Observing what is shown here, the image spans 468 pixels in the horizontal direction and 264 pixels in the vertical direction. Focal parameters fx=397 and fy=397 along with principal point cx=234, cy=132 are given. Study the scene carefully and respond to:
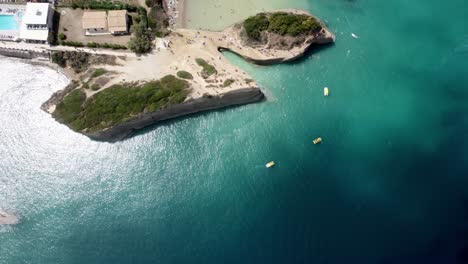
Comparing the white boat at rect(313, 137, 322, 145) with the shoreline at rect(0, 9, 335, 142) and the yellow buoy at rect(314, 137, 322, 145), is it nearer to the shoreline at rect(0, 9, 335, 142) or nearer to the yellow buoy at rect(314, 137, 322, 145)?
the yellow buoy at rect(314, 137, 322, 145)

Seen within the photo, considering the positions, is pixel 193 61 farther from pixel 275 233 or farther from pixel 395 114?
pixel 395 114

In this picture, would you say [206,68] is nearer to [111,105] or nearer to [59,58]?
[111,105]

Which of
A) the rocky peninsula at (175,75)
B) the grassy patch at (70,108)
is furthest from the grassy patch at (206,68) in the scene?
the grassy patch at (70,108)

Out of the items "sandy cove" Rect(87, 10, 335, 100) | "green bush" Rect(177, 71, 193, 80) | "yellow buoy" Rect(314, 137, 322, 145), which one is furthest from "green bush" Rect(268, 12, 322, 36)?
"yellow buoy" Rect(314, 137, 322, 145)

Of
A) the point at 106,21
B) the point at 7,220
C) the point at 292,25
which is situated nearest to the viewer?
the point at 7,220

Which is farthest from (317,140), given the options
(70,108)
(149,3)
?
(70,108)
